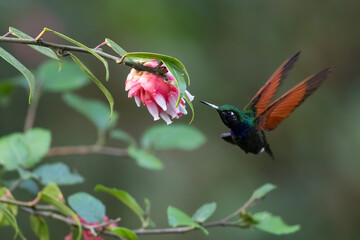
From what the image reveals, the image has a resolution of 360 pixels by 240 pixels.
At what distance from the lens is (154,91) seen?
1015 millimetres

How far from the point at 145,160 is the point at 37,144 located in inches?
14.4

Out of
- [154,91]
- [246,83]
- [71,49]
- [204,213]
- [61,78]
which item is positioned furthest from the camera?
[246,83]

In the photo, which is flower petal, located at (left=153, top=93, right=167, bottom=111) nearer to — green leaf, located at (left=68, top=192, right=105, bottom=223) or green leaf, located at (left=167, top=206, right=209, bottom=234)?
green leaf, located at (left=167, top=206, right=209, bottom=234)

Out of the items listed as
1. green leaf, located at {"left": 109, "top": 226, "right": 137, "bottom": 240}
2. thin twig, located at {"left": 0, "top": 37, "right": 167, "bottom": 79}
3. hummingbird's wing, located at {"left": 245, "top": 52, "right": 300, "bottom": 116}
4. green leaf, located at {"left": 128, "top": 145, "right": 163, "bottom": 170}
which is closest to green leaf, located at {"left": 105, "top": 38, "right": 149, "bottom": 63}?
thin twig, located at {"left": 0, "top": 37, "right": 167, "bottom": 79}

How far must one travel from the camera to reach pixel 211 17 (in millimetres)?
3467

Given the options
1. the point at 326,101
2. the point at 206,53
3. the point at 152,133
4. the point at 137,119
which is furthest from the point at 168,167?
the point at 152,133

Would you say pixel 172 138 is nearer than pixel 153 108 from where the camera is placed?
No

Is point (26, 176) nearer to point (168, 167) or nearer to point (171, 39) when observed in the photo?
point (171, 39)

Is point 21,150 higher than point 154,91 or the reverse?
higher

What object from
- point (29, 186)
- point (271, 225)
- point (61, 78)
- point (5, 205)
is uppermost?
point (61, 78)

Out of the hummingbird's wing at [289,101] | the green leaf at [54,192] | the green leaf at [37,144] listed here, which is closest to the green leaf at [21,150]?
the green leaf at [37,144]

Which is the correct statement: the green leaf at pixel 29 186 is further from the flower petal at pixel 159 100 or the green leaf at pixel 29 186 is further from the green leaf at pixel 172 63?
the green leaf at pixel 172 63

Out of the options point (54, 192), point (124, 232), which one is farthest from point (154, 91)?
point (54, 192)

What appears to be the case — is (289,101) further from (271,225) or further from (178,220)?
(178,220)
